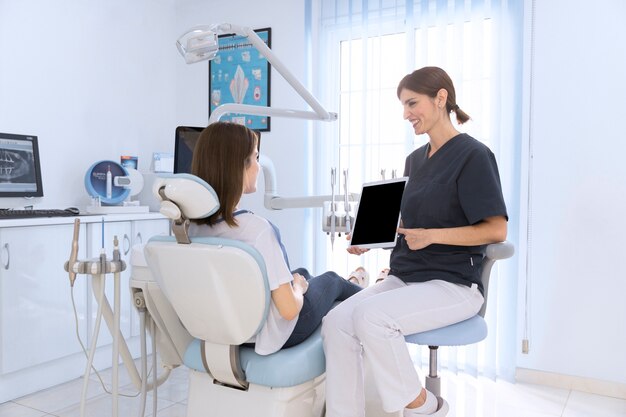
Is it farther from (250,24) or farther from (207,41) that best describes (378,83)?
(207,41)

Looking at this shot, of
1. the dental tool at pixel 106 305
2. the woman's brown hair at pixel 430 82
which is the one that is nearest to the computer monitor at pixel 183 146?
the dental tool at pixel 106 305

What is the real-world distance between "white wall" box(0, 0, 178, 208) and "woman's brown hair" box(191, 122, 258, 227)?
1.74 meters

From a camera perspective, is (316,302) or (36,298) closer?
(316,302)

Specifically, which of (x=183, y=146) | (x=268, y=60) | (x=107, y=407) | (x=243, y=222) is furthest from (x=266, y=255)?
(x=107, y=407)

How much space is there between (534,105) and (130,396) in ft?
7.60

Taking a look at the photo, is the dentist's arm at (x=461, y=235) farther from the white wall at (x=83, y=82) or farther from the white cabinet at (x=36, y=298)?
the white wall at (x=83, y=82)

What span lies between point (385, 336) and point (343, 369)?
161mm

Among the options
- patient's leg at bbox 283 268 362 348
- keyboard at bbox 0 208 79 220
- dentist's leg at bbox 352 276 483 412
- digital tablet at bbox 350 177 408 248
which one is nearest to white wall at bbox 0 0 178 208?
keyboard at bbox 0 208 79 220

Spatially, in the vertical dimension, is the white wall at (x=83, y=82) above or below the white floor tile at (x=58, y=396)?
above

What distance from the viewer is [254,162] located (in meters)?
1.46

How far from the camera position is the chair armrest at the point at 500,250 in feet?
4.98

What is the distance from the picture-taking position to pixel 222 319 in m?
1.33

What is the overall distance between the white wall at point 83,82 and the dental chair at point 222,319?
67.7 inches

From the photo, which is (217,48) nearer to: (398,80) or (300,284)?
(300,284)
